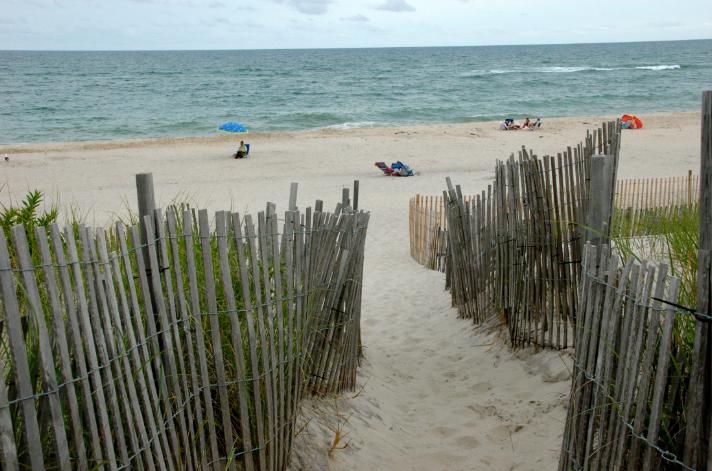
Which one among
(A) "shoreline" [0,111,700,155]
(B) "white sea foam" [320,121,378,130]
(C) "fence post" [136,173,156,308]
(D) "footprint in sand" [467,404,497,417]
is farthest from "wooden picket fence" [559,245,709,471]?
(B) "white sea foam" [320,121,378,130]

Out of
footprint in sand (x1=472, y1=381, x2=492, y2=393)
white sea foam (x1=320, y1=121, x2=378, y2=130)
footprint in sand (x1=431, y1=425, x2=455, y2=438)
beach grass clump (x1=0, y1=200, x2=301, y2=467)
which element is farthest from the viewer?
white sea foam (x1=320, y1=121, x2=378, y2=130)

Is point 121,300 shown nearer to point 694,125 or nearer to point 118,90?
point 694,125

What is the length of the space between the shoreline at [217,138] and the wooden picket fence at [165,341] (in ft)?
71.6

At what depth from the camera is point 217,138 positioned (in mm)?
26625

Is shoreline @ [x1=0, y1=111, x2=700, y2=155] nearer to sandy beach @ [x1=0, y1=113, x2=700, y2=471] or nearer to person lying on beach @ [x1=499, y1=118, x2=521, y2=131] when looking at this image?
sandy beach @ [x1=0, y1=113, x2=700, y2=471]

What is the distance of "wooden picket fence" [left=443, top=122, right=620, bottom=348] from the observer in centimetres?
492

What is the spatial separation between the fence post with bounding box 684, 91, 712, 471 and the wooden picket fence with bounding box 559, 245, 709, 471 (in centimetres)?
4

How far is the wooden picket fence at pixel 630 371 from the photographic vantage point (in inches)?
97.9

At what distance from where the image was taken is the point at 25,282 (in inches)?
88.1

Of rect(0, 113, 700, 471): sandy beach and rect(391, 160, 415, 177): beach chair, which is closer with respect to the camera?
rect(0, 113, 700, 471): sandy beach

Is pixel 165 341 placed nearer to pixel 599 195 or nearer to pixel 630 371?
pixel 630 371

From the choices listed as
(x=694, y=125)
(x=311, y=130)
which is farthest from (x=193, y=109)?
(x=694, y=125)

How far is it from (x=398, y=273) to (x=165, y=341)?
6.35 m

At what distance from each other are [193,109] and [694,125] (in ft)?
81.6
